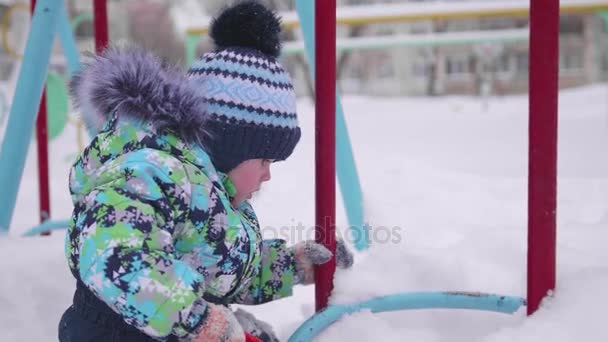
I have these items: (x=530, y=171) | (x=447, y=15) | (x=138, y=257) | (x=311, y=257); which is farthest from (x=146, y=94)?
(x=447, y=15)

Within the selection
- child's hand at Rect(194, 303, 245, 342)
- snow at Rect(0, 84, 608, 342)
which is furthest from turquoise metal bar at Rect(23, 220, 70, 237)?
child's hand at Rect(194, 303, 245, 342)

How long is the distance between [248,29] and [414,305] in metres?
0.52

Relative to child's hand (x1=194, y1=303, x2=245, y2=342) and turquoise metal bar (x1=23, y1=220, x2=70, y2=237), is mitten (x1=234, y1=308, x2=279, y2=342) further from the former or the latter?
turquoise metal bar (x1=23, y1=220, x2=70, y2=237)

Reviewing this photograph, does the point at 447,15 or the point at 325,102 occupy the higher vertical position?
the point at 447,15

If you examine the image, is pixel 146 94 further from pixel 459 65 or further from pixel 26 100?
pixel 459 65

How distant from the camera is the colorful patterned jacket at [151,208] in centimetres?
78

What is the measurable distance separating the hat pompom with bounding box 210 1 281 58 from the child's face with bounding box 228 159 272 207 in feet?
0.56

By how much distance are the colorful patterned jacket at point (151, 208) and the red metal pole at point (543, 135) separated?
412 mm

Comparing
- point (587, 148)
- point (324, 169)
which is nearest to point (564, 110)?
point (587, 148)

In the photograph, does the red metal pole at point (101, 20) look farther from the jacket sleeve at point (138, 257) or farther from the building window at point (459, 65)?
the building window at point (459, 65)

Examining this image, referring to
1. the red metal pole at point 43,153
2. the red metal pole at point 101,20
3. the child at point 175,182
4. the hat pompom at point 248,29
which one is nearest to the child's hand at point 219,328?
the child at point 175,182

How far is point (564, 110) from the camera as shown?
6191mm

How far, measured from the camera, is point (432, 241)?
180 cm

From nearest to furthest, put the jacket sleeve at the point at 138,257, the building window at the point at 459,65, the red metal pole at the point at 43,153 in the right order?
the jacket sleeve at the point at 138,257, the red metal pole at the point at 43,153, the building window at the point at 459,65
